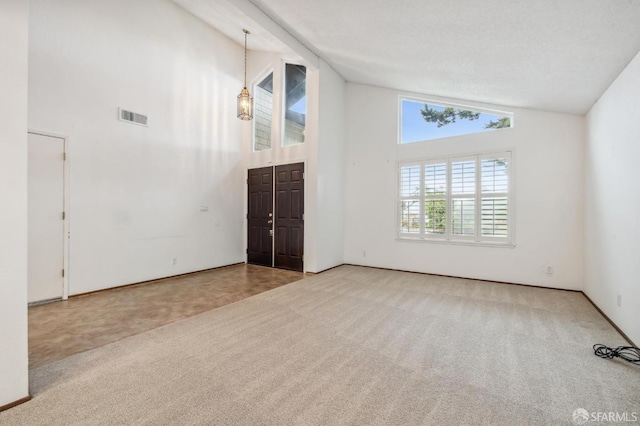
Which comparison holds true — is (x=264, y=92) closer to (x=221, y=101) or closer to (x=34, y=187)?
(x=221, y=101)

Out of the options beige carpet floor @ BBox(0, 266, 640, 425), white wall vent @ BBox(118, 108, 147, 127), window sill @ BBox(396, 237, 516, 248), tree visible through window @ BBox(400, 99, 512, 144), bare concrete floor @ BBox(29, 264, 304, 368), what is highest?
tree visible through window @ BBox(400, 99, 512, 144)

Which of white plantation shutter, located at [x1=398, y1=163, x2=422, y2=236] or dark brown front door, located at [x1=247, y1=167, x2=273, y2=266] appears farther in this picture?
dark brown front door, located at [x1=247, y1=167, x2=273, y2=266]

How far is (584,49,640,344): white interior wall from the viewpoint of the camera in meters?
2.62

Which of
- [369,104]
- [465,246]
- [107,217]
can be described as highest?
[369,104]

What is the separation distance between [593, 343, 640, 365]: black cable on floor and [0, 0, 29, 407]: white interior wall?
14.4 feet

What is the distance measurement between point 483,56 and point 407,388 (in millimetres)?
3500

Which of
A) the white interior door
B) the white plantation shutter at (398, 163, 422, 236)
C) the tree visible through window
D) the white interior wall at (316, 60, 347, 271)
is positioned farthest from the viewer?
the white plantation shutter at (398, 163, 422, 236)

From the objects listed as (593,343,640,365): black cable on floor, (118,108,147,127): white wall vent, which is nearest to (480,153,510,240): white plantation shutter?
(593,343,640,365): black cable on floor

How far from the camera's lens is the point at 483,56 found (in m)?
3.13

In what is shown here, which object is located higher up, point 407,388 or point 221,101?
point 221,101

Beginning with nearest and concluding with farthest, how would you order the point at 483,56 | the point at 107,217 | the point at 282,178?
the point at 483,56 → the point at 107,217 → the point at 282,178

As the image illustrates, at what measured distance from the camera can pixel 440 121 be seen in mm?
5355

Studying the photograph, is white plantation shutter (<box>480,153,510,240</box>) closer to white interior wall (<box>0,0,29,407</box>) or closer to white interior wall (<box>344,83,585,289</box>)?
white interior wall (<box>344,83,585,289</box>)

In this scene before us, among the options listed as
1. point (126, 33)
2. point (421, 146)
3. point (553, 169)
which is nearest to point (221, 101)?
point (126, 33)
